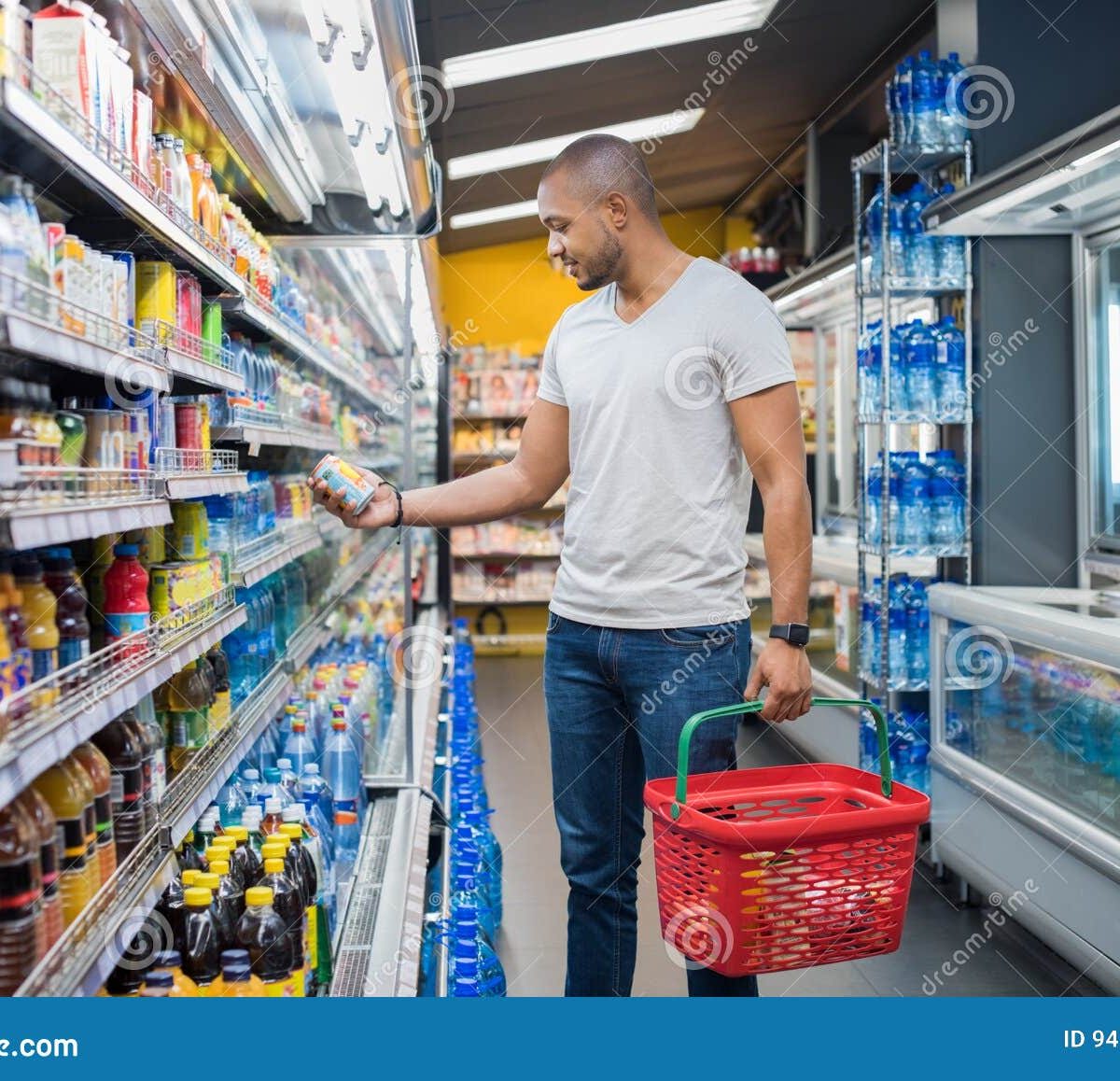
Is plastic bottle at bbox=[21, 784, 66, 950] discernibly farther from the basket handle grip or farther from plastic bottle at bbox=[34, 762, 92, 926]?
the basket handle grip

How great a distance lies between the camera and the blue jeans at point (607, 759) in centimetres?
225

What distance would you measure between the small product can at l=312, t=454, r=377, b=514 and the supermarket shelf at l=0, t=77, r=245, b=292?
19.6 inches

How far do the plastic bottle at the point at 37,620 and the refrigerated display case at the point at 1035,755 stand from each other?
2464 mm

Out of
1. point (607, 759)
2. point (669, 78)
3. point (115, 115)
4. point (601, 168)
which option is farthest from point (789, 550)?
point (669, 78)

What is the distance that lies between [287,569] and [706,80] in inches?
173

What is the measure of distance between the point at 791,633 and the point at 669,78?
5.67 meters

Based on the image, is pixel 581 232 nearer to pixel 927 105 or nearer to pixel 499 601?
pixel 927 105

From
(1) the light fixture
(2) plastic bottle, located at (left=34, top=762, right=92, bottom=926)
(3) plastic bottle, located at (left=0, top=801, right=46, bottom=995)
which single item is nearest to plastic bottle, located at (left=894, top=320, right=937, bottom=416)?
(2) plastic bottle, located at (left=34, top=762, right=92, bottom=926)

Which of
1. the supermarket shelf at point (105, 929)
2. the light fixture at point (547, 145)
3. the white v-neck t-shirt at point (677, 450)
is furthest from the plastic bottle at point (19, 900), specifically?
the light fixture at point (547, 145)

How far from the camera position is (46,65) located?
1.84m

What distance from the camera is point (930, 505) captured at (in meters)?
4.54

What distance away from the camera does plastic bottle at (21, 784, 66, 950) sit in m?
1.66
